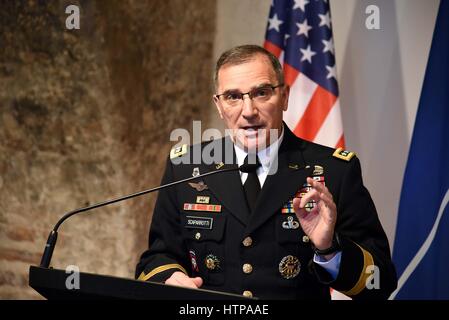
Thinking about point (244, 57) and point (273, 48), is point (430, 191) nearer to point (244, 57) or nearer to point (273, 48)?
point (273, 48)

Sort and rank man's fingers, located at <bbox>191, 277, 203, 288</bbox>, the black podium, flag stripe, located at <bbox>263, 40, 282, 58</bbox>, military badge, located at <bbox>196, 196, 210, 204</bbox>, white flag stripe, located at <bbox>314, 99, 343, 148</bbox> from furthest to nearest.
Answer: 1. flag stripe, located at <bbox>263, 40, 282, 58</bbox>
2. white flag stripe, located at <bbox>314, 99, 343, 148</bbox>
3. military badge, located at <bbox>196, 196, 210, 204</bbox>
4. man's fingers, located at <bbox>191, 277, 203, 288</bbox>
5. the black podium

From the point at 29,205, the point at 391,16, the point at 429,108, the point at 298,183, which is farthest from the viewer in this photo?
the point at 29,205

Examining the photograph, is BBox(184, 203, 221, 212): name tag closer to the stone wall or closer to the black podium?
the black podium

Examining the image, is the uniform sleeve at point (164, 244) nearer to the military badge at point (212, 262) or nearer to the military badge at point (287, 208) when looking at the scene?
the military badge at point (212, 262)

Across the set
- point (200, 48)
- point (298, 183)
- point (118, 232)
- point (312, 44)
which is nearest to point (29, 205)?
point (118, 232)

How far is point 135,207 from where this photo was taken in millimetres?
3445

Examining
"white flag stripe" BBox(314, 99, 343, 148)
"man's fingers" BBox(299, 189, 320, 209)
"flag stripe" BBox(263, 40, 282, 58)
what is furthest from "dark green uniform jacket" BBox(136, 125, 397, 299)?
"flag stripe" BBox(263, 40, 282, 58)

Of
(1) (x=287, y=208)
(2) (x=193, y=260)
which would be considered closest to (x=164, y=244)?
(2) (x=193, y=260)

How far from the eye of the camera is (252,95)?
2010mm

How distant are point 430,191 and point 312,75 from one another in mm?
787

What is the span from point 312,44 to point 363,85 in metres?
0.40

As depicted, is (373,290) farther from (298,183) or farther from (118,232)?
(118,232)

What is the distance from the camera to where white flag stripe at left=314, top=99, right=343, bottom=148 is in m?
3.09

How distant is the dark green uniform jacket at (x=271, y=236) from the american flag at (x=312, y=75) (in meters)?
0.94
